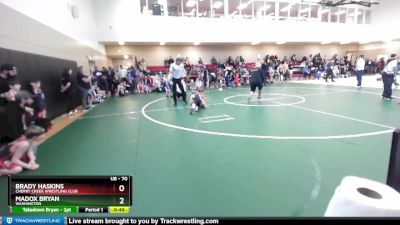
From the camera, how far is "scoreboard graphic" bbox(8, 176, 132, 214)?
3.77ft

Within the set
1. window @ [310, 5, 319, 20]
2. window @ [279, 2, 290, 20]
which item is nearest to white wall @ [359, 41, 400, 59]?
window @ [310, 5, 319, 20]

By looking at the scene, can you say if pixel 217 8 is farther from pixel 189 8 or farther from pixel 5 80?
pixel 5 80

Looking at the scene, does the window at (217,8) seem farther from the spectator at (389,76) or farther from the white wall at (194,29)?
the spectator at (389,76)

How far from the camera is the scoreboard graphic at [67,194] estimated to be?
1.15 metres

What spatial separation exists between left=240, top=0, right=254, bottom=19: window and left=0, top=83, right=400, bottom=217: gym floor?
54.9 feet

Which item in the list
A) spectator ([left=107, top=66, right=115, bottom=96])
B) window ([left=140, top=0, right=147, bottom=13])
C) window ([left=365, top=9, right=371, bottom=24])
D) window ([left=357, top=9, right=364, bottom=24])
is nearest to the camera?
spectator ([left=107, top=66, right=115, bottom=96])

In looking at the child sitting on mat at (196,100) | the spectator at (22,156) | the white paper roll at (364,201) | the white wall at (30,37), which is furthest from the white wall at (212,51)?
the white paper roll at (364,201)

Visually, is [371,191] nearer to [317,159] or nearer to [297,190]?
[297,190]

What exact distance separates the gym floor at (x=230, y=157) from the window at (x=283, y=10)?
18.1 m

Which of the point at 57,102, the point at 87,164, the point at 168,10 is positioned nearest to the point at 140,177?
the point at 87,164

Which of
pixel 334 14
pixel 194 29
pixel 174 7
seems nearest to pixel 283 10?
pixel 334 14

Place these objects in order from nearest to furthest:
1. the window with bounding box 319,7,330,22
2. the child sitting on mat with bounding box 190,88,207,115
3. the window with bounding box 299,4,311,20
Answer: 1. the child sitting on mat with bounding box 190,88,207,115
2. the window with bounding box 299,4,311,20
3. the window with bounding box 319,7,330,22

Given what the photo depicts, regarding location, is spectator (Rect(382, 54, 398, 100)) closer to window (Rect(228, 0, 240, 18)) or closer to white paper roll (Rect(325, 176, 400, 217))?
white paper roll (Rect(325, 176, 400, 217))

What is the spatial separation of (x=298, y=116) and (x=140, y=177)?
15.6ft
